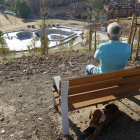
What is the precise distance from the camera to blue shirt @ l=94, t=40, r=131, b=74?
7.47 feet

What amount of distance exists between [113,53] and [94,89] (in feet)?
1.93

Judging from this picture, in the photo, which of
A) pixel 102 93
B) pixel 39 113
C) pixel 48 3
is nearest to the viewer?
pixel 102 93

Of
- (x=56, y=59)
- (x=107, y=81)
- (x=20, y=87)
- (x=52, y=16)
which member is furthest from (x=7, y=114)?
(x=52, y=16)

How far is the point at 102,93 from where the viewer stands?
2.20 metres

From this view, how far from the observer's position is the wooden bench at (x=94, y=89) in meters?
1.99

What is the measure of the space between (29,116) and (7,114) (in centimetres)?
40

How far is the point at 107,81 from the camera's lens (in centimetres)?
212

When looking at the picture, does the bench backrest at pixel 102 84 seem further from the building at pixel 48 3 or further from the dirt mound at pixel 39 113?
the building at pixel 48 3

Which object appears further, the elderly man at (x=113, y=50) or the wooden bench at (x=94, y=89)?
the elderly man at (x=113, y=50)

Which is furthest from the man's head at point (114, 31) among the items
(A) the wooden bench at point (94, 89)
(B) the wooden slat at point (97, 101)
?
(B) the wooden slat at point (97, 101)

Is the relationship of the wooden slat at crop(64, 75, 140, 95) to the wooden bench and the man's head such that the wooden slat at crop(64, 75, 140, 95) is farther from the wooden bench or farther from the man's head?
the man's head

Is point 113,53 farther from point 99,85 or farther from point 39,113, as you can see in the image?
point 39,113

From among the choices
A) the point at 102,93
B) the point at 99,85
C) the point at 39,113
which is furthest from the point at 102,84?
the point at 39,113

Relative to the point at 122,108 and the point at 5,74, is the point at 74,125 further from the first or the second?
the point at 5,74
